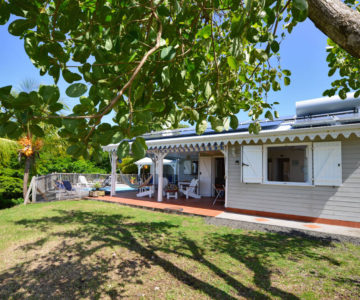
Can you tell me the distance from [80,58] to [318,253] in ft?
18.9

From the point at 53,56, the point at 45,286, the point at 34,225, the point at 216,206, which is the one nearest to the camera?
the point at 53,56

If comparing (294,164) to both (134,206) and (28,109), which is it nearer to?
(134,206)

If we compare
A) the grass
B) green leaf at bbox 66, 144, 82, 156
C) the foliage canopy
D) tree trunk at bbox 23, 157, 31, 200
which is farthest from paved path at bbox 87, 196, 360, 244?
tree trunk at bbox 23, 157, 31, 200

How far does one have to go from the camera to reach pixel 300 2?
3.16ft

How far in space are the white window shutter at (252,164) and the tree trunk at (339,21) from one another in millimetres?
7105

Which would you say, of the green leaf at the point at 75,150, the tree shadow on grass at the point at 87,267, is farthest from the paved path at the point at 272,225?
the green leaf at the point at 75,150

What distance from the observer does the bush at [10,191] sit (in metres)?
12.0

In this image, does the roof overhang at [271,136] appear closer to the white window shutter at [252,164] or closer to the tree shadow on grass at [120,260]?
the white window shutter at [252,164]

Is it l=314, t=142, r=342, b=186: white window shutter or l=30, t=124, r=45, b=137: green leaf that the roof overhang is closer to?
l=314, t=142, r=342, b=186: white window shutter

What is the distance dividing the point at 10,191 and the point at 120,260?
12005 mm

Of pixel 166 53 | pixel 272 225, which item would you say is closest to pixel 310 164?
pixel 272 225

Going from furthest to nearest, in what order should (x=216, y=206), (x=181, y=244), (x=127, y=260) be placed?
(x=216, y=206)
(x=181, y=244)
(x=127, y=260)

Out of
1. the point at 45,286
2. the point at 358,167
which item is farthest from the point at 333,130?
the point at 45,286

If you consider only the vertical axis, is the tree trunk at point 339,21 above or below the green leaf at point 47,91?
above
